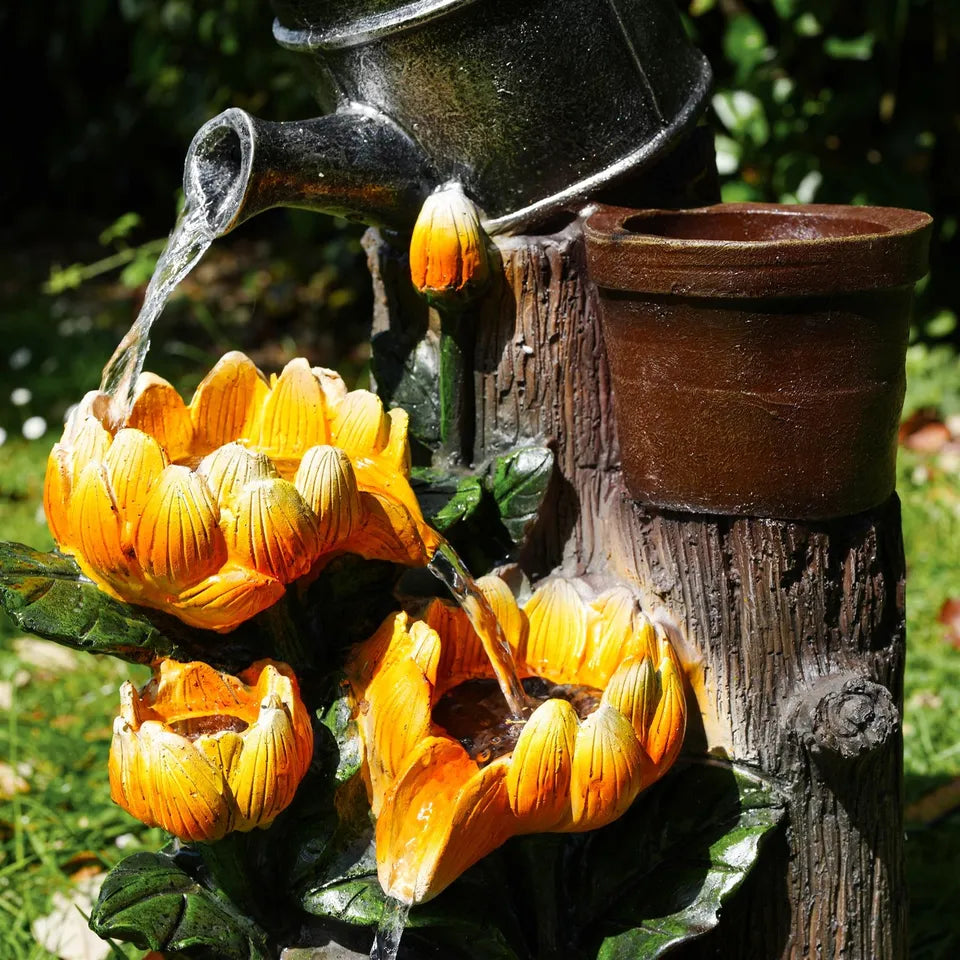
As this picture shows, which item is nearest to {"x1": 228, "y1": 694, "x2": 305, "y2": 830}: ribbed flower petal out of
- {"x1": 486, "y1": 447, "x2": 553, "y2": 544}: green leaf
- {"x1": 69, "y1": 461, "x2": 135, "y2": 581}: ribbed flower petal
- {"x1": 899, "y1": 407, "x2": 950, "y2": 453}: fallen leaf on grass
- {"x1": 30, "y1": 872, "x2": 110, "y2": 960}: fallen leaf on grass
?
{"x1": 69, "y1": 461, "x2": 135, "y2": 581}: ribbed flower petal

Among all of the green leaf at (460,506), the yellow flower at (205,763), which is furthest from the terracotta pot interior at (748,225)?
the yellow flower at (205,763)

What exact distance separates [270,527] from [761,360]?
521 millimetres

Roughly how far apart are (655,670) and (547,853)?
0.73 ft

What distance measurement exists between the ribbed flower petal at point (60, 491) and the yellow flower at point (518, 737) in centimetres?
34

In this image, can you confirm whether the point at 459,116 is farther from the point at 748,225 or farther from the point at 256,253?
the point at 256,253

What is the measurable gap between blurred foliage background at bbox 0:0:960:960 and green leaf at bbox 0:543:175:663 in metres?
0.65

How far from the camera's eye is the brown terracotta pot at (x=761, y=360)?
52.6 inches

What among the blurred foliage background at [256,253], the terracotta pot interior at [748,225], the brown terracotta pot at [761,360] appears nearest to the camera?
the brown terracotta pot at [761,360]

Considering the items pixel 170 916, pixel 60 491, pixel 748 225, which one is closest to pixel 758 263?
pixel 748 225

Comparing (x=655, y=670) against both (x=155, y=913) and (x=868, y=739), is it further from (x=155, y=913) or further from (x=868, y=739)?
(x=155, y=913)

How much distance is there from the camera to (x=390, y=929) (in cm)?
130

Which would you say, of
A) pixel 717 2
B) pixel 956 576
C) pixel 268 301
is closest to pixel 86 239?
pixel 268 301

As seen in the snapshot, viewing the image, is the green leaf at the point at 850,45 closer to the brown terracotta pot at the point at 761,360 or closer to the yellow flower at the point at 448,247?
the brown terracotta pot at the point at 761,360

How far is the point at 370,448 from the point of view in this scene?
1.48 metres
